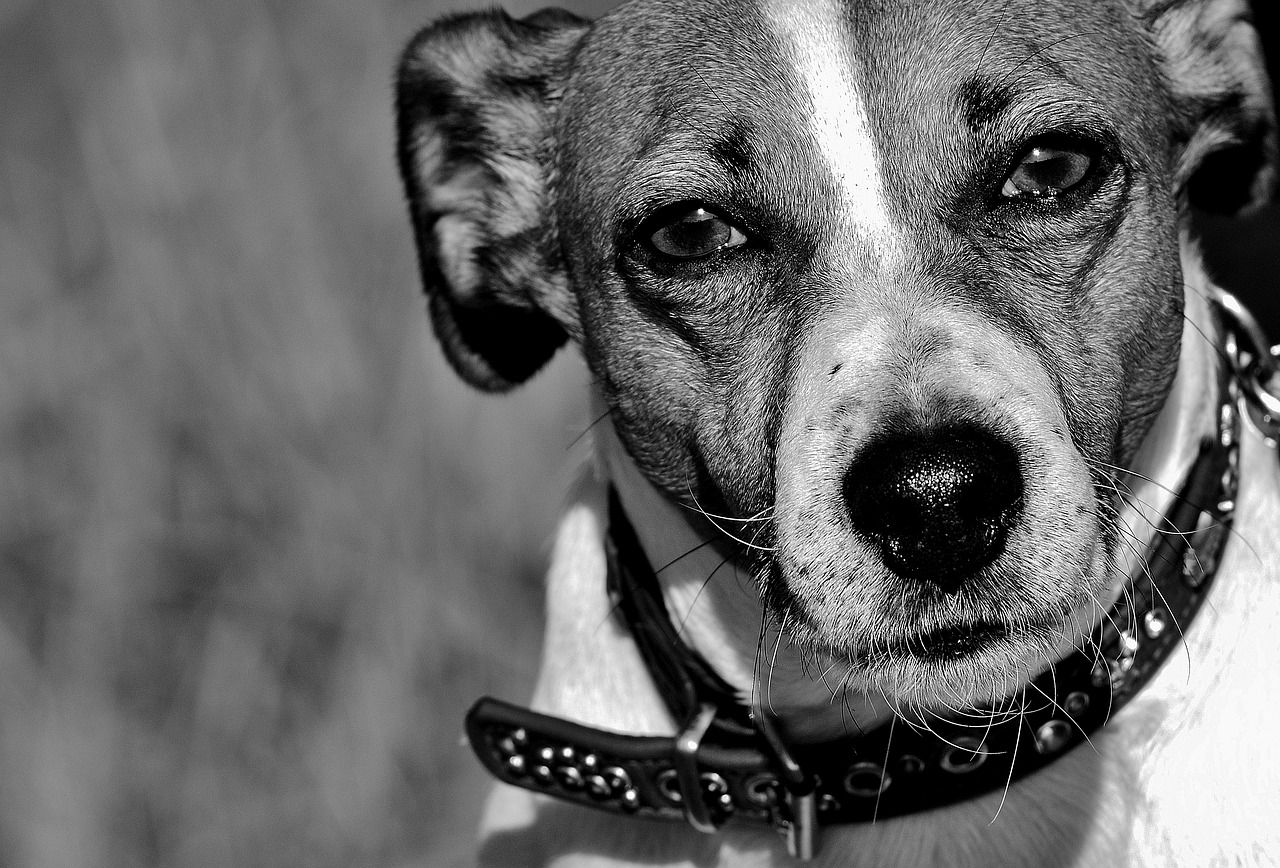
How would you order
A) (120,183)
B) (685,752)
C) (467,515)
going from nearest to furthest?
(685,752)
(467,515)
(120,183)

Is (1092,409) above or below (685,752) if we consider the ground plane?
above

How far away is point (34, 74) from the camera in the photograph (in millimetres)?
5742

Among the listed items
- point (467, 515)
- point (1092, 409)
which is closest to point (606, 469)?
point (1092, 409)

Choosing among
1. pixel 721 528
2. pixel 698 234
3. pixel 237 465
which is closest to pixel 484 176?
pixel 698 234

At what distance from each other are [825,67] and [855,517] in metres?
0.75

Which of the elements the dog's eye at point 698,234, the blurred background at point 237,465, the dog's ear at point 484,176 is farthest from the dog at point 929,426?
the blurred background at point 237,465

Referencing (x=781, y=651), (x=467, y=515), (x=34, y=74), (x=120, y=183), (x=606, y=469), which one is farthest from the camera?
(x=34, y=74)

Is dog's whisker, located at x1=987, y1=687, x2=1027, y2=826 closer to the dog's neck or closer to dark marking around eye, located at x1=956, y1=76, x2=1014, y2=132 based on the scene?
the dog's neck

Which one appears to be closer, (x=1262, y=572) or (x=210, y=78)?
(x=1262, y=572)

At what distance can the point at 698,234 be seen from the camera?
7.90 feet

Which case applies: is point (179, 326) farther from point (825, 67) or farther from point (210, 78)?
point (825, 67)

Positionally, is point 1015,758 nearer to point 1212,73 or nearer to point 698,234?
point 698,234

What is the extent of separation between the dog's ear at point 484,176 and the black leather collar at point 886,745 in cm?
83

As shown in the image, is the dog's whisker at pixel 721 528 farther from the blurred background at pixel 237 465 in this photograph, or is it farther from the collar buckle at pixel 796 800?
the blurred background at pixel 237 465
